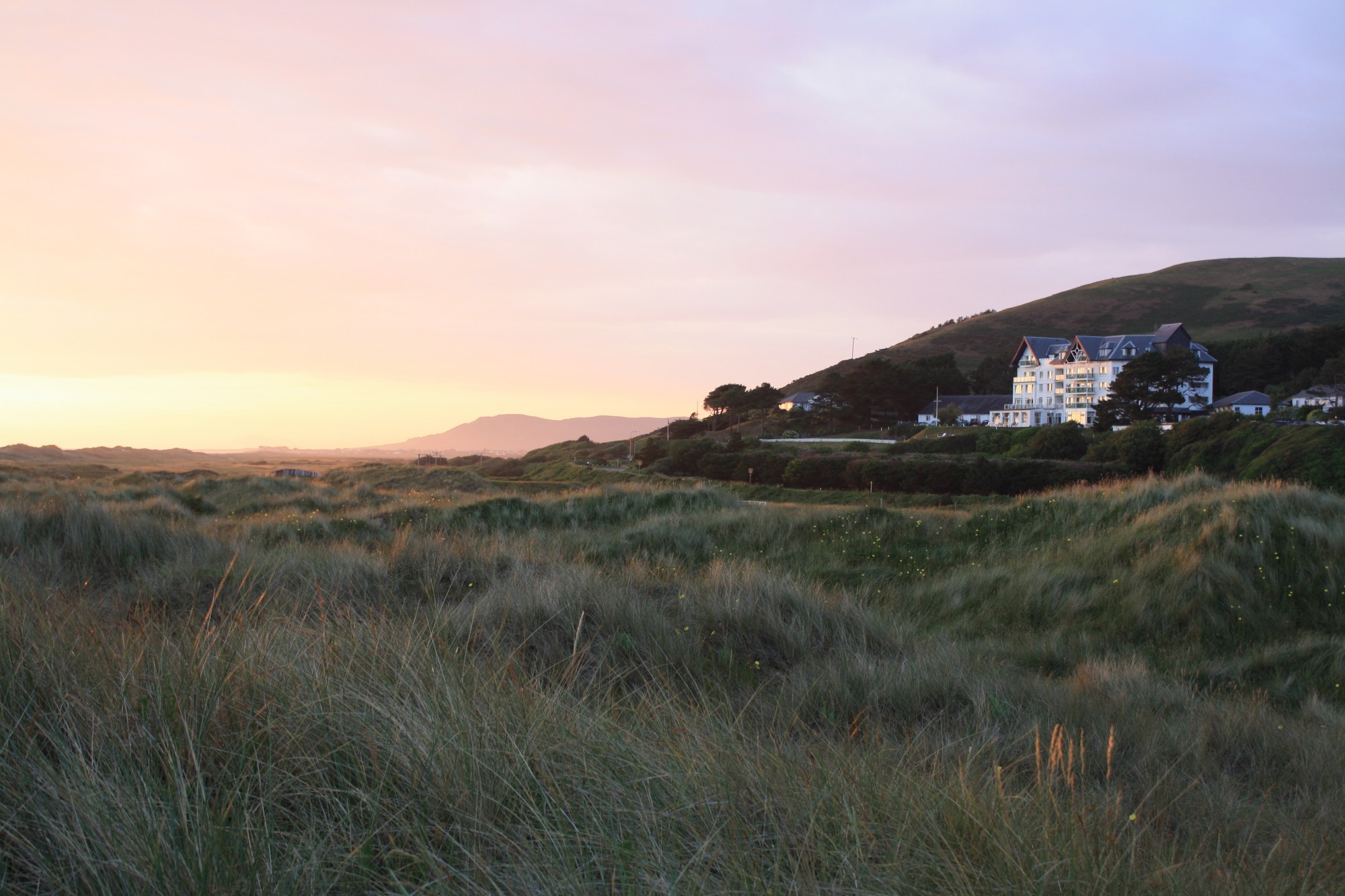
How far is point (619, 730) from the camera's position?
306 centimetres

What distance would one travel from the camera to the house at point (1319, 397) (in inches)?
2429

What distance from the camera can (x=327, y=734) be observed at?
2.79 metres

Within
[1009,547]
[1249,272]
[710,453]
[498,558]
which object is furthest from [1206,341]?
[498,558]

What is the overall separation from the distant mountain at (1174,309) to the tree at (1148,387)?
204 feet

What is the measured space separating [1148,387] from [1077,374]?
2286cm

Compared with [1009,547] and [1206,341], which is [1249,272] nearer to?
[1206,341]

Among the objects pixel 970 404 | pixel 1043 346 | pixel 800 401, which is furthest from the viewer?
pixel 800 401

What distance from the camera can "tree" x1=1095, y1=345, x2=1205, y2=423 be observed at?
6386 cm

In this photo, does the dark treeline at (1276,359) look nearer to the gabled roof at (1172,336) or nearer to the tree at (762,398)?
the gabled roof at (1172,336)

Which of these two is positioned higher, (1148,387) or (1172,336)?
(1172,336)

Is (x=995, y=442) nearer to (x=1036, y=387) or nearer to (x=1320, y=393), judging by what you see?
(x=1320, y=393)

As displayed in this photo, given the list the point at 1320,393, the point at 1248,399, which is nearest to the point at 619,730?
the point at 1320,393

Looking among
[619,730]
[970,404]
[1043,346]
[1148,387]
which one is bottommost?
[619,730]

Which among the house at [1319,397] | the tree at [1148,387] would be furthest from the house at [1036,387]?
the house at [1319,397]
